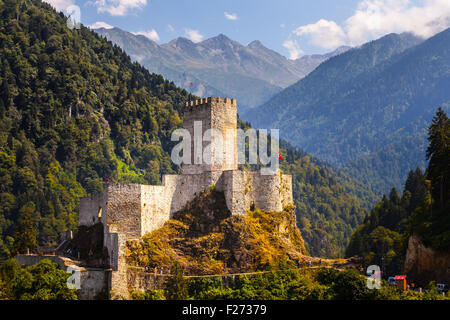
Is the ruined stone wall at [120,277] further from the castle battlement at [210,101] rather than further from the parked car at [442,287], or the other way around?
the parked car at [442,287]

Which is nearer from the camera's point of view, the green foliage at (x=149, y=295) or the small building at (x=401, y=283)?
the green foliage at (x=149, y=295)

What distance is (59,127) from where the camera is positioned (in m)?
158

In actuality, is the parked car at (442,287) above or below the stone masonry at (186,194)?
below

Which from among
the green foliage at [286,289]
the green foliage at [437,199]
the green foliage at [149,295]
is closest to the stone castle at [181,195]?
the green foliage at [149,295]

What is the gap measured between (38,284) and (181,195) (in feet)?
55.1

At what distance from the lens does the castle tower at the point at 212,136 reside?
68.4 meters

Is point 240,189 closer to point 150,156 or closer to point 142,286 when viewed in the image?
point 142,286

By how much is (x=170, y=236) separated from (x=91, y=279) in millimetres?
10107

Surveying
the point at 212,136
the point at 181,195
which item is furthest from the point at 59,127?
the point at 181,195

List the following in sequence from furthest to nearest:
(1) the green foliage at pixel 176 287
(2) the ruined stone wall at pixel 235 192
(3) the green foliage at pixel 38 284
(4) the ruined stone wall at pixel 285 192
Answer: (4) the ruined stone wall at pixel 285 192, (2) the ruined stone wall at pixel 235 192, (1) the green foliage at pixel 176 287, (3) the green foliage at pixel 38 284

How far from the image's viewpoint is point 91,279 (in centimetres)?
5591

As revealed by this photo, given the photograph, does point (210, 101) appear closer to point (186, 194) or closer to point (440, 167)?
point (186, 194)

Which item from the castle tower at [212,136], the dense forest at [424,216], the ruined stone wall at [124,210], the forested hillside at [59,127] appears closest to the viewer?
the ruined stone wall at [124,210]
